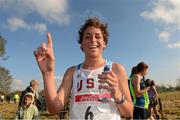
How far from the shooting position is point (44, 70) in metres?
3.01

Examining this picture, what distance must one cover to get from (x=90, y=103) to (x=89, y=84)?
188mm

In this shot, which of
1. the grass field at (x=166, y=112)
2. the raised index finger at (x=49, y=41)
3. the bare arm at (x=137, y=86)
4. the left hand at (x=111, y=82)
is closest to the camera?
the left hand at (x=111, y=82)

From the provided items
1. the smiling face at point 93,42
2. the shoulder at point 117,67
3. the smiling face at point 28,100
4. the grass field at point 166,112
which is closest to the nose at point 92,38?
the smiling face at point 93,42

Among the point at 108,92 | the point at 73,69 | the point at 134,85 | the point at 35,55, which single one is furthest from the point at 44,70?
the point at 134,85

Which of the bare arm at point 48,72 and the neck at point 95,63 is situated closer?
the bare arm at point 48,72

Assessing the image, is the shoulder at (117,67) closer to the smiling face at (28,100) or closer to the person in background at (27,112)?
the person in background at (27,112)

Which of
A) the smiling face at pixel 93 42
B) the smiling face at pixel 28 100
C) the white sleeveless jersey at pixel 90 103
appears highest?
the smiling face at pixel 93 42

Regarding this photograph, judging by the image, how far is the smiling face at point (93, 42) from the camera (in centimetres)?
312

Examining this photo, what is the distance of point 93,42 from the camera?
10.2 feet

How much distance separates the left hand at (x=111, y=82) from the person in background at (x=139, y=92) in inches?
173

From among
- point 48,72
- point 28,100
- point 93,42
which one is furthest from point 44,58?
point 28,100

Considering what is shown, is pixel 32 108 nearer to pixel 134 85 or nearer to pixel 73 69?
pixel 134 85

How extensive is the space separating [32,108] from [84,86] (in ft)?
14.6

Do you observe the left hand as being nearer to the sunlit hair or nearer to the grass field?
the sunlit hair
